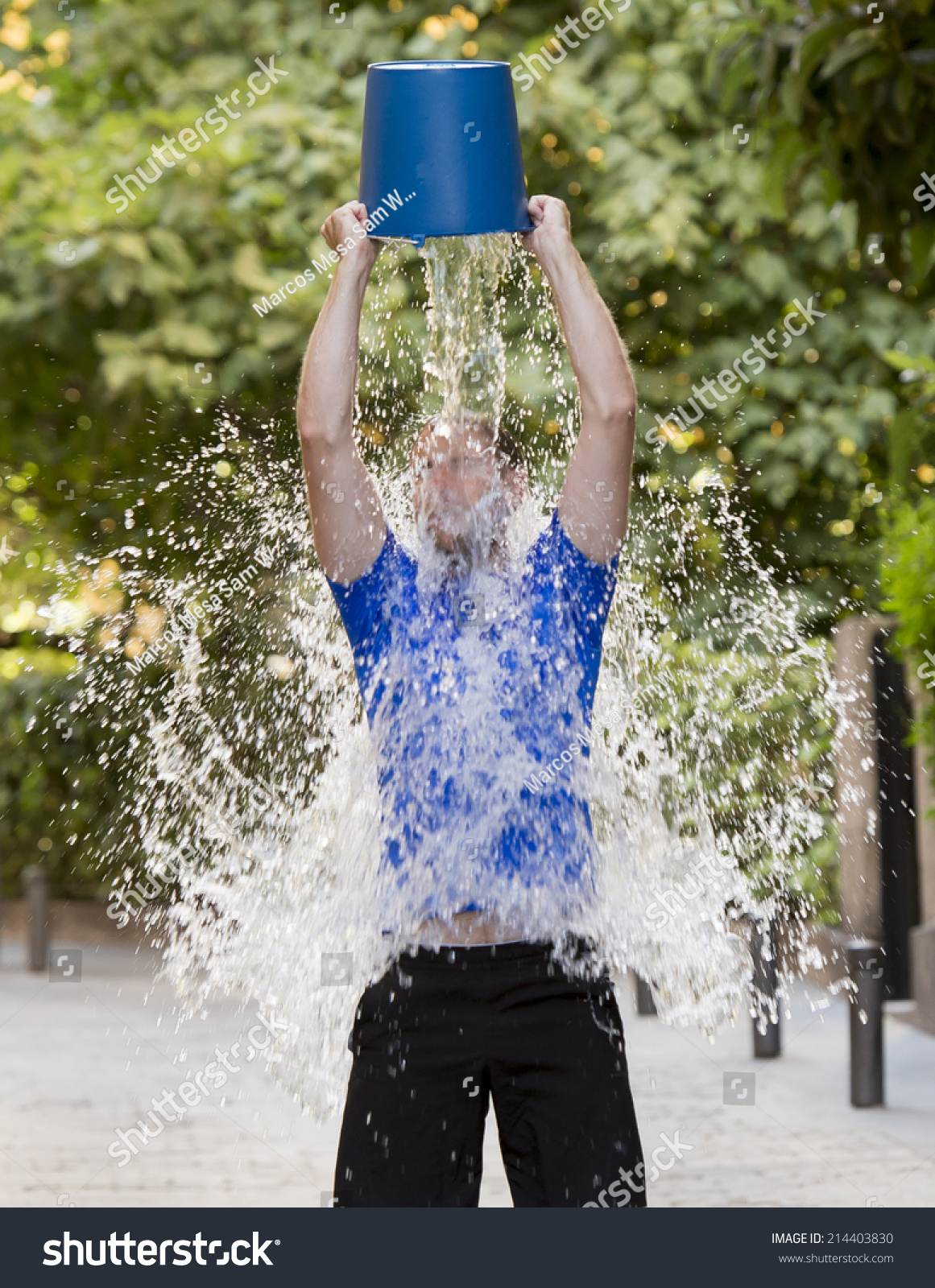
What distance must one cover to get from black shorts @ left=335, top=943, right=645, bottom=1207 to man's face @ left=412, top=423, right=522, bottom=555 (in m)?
0.67

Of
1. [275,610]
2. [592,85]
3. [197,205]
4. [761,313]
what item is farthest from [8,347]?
[761,313]

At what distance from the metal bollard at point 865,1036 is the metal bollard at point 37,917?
19.1 ft

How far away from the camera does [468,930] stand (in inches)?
92.7

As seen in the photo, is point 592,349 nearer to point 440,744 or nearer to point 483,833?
point 440,744

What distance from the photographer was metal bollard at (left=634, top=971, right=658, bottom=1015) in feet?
25.0

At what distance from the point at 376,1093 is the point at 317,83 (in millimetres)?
7380

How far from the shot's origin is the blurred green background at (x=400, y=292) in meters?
7.68

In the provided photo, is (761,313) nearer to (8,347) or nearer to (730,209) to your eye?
(730,209)

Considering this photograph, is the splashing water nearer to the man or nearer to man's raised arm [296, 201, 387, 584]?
the man

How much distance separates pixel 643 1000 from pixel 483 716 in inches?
229

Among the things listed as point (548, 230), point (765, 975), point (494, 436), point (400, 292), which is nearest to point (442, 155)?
point (548, 230)

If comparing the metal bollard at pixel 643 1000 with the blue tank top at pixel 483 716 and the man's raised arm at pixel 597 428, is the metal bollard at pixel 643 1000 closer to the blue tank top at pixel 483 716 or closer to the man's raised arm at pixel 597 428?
the blue tank top at pixel 483 716
